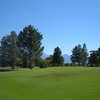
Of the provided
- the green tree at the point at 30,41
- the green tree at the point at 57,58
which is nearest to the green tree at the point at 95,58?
the green tree at the point at 57,58

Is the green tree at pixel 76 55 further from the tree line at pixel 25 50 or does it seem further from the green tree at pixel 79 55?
the tree line at pixel 25 50

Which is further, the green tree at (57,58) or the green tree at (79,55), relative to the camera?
the green tree at (79,55)

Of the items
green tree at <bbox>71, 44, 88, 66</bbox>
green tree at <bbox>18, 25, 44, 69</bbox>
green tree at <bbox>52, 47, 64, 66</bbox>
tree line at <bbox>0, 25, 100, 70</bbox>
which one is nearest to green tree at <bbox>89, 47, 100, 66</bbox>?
tree line at <bbox>0, 25, 100, 70</bbox>

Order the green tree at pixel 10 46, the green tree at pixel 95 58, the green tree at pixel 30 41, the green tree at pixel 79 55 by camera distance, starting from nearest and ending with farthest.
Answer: the green tree at pixel 30 41, the green tree at pixel 10 46, the green tree at pixel 95 58, the green tree at pixel 79 55

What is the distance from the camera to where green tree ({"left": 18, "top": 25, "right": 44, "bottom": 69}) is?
5084cm

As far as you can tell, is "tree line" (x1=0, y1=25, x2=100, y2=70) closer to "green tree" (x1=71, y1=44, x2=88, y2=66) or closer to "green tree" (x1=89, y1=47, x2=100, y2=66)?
"green tree" (x1=89, y1=47, x2=100, y2=66)

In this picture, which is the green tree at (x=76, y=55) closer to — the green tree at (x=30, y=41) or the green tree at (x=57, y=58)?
the green tree at (x=57, y=58)

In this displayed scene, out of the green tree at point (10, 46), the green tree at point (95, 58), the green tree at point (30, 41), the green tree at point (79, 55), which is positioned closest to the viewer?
the green tree at point (30, 41)

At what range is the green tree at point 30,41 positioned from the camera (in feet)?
167

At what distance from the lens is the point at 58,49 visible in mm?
73812

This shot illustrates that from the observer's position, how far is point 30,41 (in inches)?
2004

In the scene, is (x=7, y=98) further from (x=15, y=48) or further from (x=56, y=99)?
(x=15, y=48)

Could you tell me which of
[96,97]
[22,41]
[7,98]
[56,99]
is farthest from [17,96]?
[22,41]

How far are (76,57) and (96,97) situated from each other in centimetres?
6630
